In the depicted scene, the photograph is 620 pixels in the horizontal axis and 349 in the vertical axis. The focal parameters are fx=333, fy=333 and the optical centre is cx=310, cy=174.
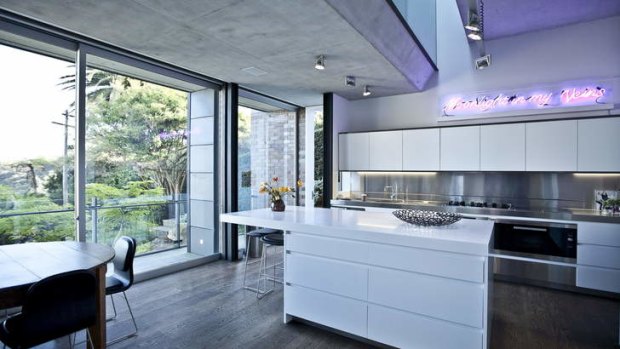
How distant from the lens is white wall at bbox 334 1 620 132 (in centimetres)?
412

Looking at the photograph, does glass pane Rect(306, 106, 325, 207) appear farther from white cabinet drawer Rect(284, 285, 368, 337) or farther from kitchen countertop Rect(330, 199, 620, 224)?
white cabinet drawer Rect(284, 285, 368, 337)

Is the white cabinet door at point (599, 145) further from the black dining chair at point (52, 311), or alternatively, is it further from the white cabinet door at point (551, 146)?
the black dining chair at point (52, 311)

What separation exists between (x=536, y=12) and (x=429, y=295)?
3704 millimetres

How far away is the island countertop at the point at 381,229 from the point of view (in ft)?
7.11

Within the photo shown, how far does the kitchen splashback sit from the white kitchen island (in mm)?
2181

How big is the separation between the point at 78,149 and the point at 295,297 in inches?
105

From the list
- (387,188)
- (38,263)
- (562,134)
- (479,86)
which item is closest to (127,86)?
(38,263)

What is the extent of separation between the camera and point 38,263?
88.1 inches

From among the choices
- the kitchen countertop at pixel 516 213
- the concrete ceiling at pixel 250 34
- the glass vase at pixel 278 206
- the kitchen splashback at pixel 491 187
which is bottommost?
the kitchen countertop at pixel 516 213

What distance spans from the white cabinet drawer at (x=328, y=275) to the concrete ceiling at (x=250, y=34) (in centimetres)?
204

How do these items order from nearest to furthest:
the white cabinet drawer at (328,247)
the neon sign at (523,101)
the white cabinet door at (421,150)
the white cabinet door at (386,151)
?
the white cabinet drawer at (328,247)
the neon sign at (523,101)
the white cabinet door at (421,150)
the white cabinet door at (386,151)

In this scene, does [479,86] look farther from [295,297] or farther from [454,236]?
[295,297]

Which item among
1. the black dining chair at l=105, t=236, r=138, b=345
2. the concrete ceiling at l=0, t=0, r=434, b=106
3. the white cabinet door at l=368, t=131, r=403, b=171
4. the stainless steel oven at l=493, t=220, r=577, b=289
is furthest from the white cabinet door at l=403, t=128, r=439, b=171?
the black dining chair at l=105, t=236, r=138, b=345

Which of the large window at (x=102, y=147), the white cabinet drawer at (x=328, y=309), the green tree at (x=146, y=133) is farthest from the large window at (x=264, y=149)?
the white cabinet drawer at (x=328, y=309)
